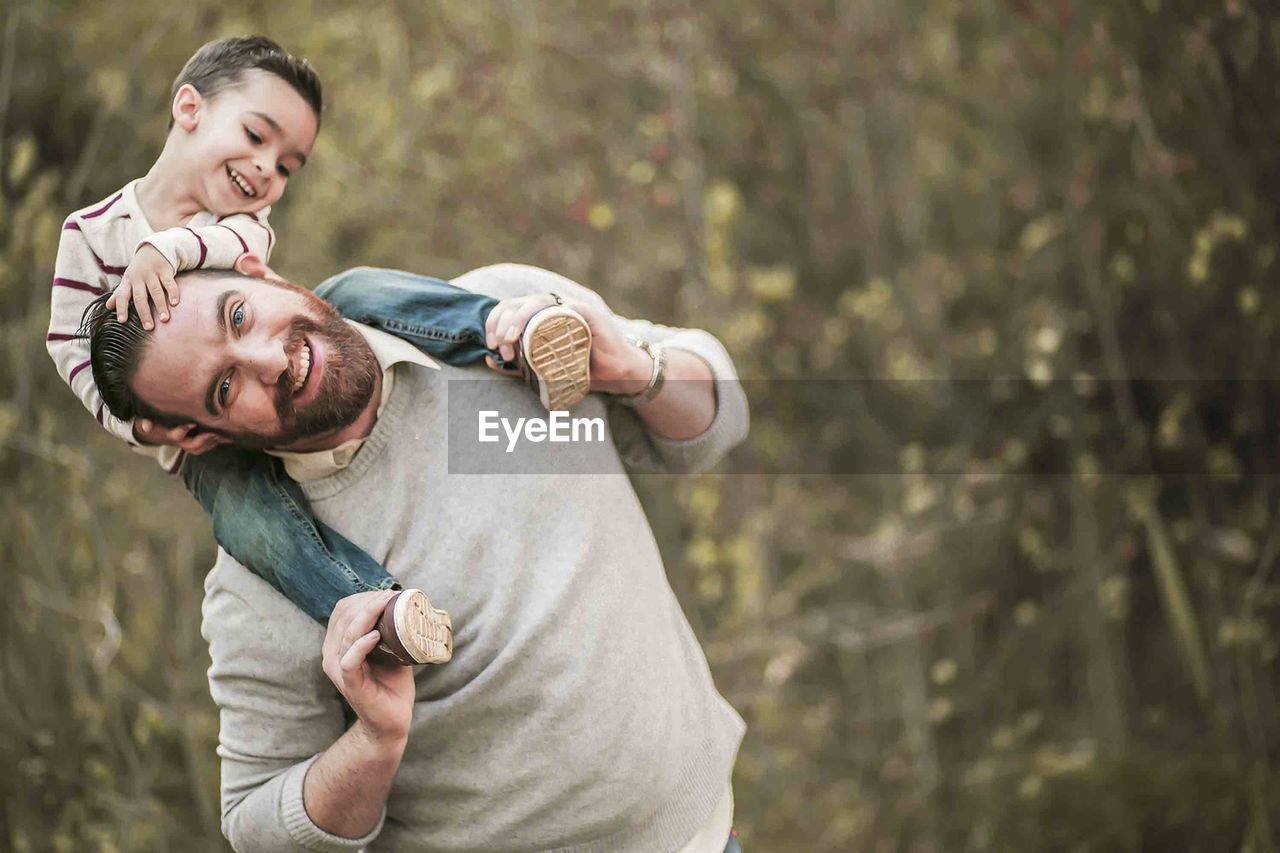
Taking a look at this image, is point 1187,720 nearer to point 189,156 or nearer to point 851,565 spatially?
point 851,565

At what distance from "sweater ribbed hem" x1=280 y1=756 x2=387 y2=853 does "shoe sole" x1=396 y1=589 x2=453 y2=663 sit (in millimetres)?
251

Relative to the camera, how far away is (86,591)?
2721 mm

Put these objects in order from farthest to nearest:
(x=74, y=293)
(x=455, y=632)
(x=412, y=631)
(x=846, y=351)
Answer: (x=846, y=351), (x=455, y=632), (x=74, y=293), (x=412, y=631)

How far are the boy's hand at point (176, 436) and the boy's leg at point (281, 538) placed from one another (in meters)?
0.05

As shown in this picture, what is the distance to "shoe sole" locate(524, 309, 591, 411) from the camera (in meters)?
1.34

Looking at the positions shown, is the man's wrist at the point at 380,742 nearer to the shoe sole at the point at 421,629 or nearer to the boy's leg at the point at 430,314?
the shoe sole at the point at 421,629

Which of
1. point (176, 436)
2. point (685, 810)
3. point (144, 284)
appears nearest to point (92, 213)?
point (144, 284)

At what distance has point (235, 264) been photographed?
1.38 metres

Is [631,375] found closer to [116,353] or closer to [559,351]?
[559,351]

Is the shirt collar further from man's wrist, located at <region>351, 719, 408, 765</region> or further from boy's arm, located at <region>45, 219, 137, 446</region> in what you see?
man's wrist, located at <region>351, 719, 408, 765</region>

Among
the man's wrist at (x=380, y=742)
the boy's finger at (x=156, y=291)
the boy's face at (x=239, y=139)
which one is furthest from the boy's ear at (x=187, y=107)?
the man's wrist at (x=380, y=742)

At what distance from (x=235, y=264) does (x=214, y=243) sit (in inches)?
1.5

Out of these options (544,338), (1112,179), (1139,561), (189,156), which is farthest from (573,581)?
(1139,561)

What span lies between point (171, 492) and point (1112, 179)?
274 centimetres
